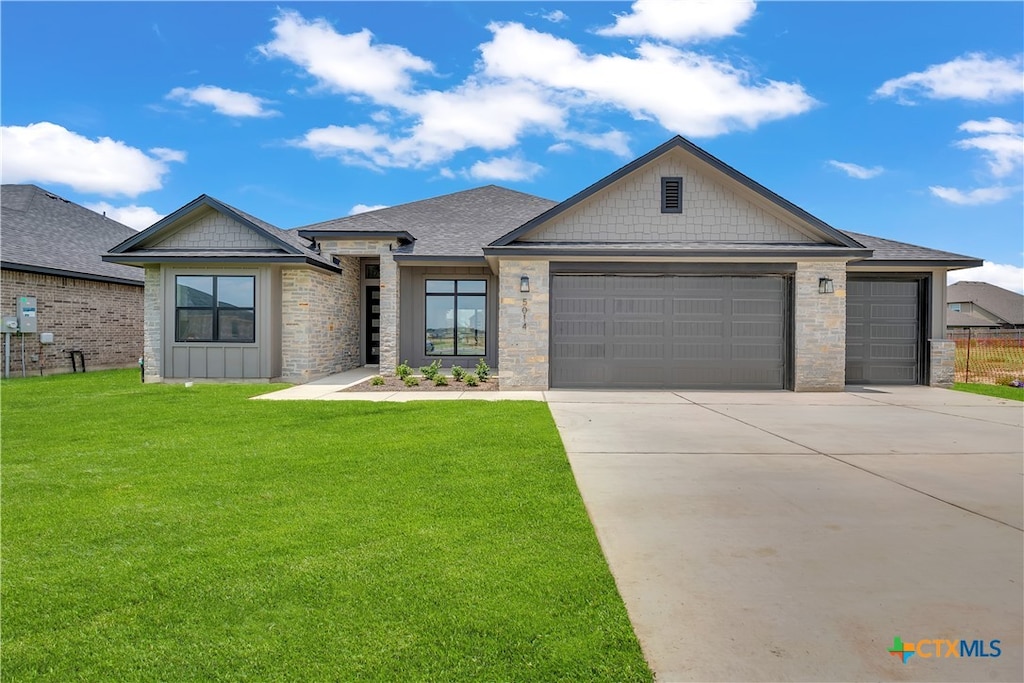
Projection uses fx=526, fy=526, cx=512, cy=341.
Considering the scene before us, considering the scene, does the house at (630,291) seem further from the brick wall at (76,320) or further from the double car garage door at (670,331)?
the brick wall at (76,320)

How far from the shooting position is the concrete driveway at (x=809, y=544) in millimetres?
2436

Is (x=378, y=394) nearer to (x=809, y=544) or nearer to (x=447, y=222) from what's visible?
(x=447, y=222)

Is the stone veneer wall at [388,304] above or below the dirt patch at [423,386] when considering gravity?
above

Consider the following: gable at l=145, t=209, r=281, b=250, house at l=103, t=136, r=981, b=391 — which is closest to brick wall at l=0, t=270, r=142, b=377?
house at l=103, t=136, r=981, b=391

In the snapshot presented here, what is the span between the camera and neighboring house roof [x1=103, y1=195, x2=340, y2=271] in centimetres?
1282

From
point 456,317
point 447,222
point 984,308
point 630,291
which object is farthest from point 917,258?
point 984,308

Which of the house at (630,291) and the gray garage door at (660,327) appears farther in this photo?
the gray garage door at (660,327)

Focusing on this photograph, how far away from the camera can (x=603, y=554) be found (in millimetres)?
3375

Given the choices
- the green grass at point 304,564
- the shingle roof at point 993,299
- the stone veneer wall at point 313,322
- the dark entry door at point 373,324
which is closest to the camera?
the green grass at point 304,564

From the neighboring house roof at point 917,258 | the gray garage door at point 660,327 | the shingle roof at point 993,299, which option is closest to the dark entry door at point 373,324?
the gray garage door at point 660,327

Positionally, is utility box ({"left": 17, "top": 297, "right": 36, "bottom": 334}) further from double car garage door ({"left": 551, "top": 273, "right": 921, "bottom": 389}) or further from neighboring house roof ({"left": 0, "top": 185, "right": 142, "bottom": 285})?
double car garage door ({"left": 551, "top": 273, "right": 921, "bottom": 389})

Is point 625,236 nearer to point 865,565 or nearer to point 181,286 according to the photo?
point 865,565

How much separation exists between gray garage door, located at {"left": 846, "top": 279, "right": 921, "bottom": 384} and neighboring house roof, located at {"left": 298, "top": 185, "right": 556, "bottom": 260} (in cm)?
990

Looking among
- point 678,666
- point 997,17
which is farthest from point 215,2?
point 997,17
